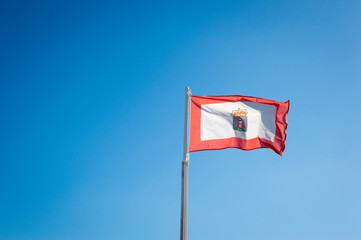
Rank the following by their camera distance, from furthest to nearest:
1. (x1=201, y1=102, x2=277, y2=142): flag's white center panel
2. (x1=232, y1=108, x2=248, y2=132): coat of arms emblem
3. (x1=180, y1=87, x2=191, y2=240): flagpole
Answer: (x1=232, y1=108, x2=248, y2=132): coat of arms emblem < (x1=201, y1=102, x2=277, y2=142): flag's white center panel < (x1=180, y1=87, x2=191, y2=240): flagpole

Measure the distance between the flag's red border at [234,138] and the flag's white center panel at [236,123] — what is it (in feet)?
0.58

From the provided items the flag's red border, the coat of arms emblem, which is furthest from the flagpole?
the coat of arms emblem

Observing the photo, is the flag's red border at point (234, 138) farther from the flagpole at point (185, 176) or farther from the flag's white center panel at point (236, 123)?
the flagpole at point (185, 176)

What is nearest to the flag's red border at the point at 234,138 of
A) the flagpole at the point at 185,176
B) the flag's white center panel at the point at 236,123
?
the flag's white center panel at the point at 236,123

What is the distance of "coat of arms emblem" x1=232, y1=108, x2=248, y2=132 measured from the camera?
1612 centimetres

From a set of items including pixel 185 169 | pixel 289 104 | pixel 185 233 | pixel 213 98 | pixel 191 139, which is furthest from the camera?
pixel 289 104

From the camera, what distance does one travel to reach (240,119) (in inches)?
641

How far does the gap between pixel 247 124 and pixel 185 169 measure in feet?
14.7

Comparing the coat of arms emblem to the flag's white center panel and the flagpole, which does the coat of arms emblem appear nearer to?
the flag's white center panel

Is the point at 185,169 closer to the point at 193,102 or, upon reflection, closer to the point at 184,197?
the point at 184,197

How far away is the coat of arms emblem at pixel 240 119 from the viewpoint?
16125 millimetres

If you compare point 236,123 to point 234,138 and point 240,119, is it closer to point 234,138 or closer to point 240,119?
point 240,119

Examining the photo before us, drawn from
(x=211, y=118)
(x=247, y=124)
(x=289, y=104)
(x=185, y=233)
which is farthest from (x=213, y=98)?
(x=185, y=233)

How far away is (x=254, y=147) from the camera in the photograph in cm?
1619
